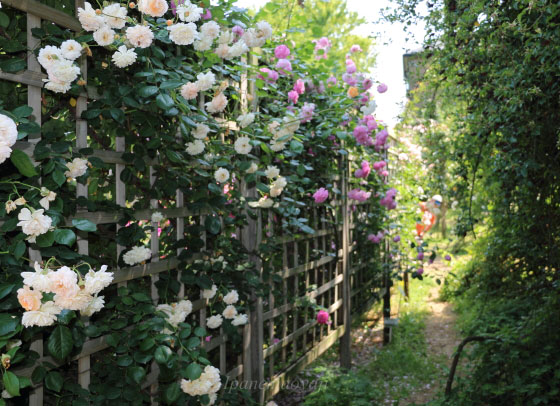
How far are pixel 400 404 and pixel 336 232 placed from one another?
1188 mm

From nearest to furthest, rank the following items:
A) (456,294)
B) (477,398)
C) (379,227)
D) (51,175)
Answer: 1. (51,175)
2. (477,398)
3. (379,227)
4. (456,294)

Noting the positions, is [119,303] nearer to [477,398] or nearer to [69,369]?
[69,369]

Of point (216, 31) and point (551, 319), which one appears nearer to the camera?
point (216, 31)

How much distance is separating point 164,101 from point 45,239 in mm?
489

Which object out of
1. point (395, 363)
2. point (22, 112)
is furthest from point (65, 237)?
point (395, 363)

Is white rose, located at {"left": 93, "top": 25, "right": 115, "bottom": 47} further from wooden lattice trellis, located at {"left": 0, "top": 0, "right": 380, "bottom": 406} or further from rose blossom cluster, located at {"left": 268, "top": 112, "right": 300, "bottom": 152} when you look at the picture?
rose blossom cluster, located at {"left": 268, "top": 112, "right": 300, "bottom": 152}

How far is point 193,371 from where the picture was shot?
1271 mm

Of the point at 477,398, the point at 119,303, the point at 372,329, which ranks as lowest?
the point at 372,329

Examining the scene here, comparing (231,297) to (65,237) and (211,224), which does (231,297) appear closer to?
(211,224)

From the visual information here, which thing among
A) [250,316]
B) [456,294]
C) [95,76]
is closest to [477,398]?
[250,316]

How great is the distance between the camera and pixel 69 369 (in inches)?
52.9

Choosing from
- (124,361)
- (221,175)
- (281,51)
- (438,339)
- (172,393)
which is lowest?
(438,339)

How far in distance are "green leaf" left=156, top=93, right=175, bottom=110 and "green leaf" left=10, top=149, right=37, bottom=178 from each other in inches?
15.7

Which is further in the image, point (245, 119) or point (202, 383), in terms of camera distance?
point (245, 119)
